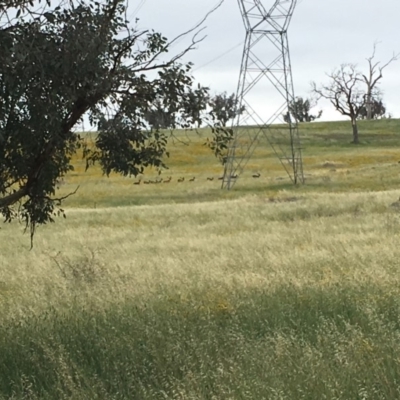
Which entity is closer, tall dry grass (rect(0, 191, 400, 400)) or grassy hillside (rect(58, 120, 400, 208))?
tall dry grass (rect(0, 191, 400, 400))

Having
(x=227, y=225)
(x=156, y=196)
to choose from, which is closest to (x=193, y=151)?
(x=156, y=196)

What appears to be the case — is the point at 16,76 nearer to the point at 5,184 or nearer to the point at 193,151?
the point at 5,184

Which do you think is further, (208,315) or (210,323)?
(208,315)

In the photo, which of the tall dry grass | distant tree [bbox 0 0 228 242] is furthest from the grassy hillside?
distant tree [bbox 0 0 228 242]

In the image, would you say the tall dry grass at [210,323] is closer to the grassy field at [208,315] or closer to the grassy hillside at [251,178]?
the grassy field at [208,315]

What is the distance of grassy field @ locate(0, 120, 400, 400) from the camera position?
5625mm

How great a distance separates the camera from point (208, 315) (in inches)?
293

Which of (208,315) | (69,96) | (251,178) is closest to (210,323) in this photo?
(208,315)

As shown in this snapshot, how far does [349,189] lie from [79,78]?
34.1 m

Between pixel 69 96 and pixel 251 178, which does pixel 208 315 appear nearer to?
pixel 69 96

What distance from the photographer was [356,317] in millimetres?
7379

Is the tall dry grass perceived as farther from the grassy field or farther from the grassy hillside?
the grassy hillside

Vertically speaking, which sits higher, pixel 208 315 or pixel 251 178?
pixel 251 178

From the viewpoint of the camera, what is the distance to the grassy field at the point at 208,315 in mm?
5625
